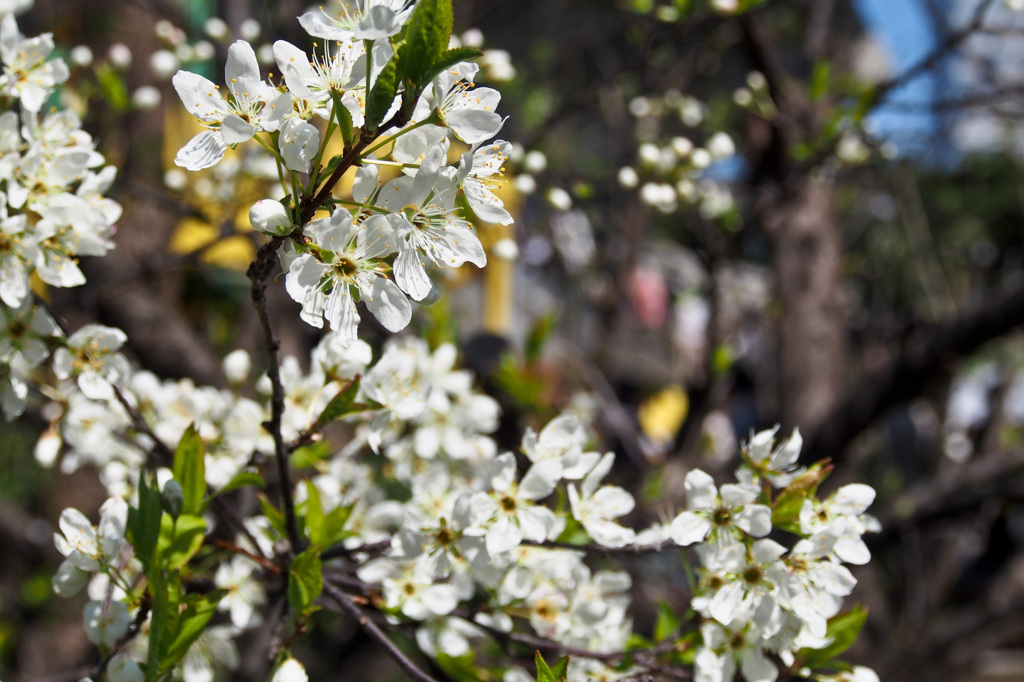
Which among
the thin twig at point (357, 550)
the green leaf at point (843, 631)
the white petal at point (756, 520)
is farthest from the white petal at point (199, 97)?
the green leaf at point (843, 631)

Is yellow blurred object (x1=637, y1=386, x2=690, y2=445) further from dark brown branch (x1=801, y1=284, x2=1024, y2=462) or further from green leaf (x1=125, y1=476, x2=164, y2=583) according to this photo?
green leaf (x1=125, y1=476, x2=164, y2=583)

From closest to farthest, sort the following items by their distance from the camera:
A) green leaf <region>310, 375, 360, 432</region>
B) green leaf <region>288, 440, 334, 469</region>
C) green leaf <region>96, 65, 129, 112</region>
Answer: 1. green leaf <region>310, 375, 360, 432</region>
2. green leaf <region>288, 440, 334, 469</region>
3. green leaf <region>96, 65, 129, 112</region>

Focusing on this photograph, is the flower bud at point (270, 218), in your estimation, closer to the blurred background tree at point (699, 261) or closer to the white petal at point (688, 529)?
the white petal at point (688, 529)

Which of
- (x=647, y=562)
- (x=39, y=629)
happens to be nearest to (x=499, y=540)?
(x=647, y=562)

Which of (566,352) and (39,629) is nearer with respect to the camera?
(39,629)

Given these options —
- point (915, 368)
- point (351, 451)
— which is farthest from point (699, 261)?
point (351, 451)

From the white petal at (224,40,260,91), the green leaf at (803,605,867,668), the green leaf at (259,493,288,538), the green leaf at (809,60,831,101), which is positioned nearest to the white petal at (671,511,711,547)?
the green leaf at (803,605,867,668)

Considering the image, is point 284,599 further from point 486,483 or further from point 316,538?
point 486,483
